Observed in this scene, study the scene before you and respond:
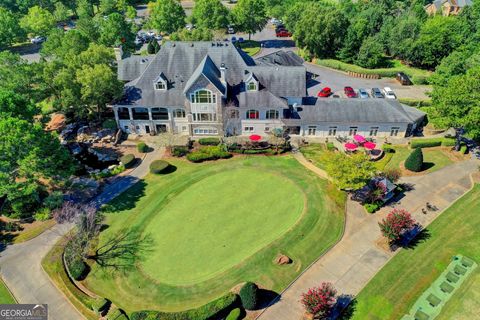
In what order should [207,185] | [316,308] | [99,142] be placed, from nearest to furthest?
[316,308] < [207,185] < [99,142]

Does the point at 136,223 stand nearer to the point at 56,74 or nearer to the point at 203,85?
the point at 203,85

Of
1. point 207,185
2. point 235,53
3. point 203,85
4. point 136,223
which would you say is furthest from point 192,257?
point 235,53

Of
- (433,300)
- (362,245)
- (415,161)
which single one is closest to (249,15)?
(415,161)

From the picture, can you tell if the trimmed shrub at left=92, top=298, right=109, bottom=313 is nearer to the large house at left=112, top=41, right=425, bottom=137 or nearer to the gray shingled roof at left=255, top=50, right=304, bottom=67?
the large house at left=112, top=41, right=425, bottom=137

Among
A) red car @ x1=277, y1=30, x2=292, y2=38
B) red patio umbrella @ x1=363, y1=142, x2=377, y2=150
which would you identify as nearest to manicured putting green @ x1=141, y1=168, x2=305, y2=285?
red patio umbrella @ x1=363, y1=142, x2=377, y2=150

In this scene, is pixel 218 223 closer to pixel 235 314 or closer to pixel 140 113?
pixel 235 314
